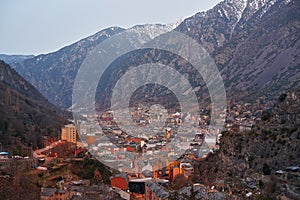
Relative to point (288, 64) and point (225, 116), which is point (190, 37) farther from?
point (225, 116)

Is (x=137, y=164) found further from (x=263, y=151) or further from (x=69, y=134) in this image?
(x=263, y=151)

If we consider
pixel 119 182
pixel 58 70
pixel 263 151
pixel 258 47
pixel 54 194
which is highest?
pixel 58 70

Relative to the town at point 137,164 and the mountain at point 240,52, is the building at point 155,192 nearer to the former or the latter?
the town at point 137,164

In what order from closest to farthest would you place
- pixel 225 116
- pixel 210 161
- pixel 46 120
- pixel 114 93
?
1. pixel 210 161
2. pixel 46 120
3. pixel 225 116
4. pixel 114 93

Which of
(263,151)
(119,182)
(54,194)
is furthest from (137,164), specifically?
(54,194)

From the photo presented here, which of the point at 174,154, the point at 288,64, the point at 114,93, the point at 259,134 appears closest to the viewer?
the point at 259,134

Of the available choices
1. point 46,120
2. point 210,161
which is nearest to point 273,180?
point 210,161

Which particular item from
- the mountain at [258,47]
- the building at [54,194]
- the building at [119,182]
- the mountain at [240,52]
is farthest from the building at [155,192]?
the mountain at [240,52]

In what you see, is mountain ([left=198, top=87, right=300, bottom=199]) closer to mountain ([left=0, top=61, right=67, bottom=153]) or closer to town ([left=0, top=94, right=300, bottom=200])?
town ([left=0, top=94, right=300, bottom=200])

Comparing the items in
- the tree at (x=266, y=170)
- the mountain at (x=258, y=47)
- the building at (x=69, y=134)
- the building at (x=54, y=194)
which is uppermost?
the mountain at (x=258, y=47)
